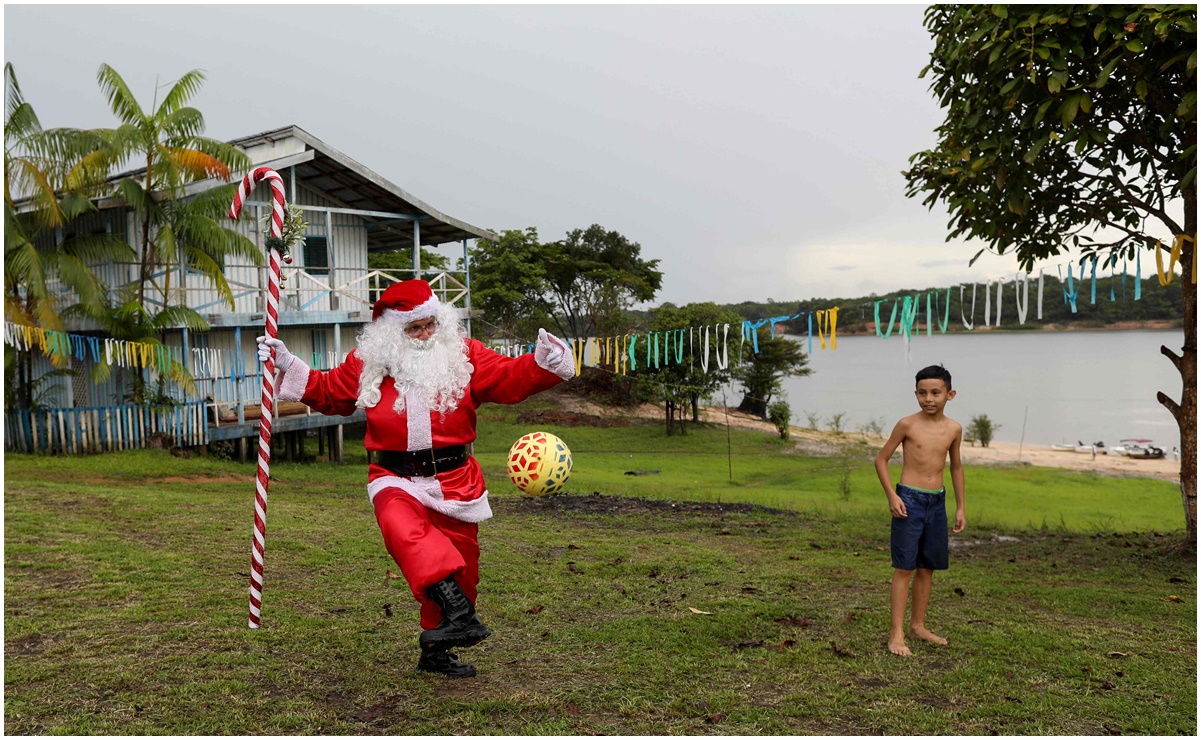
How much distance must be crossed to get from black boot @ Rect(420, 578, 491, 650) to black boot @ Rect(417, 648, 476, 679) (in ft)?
0.84

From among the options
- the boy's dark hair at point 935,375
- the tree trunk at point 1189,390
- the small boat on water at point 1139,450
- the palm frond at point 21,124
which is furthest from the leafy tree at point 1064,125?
the small boat on water at point 1139,450

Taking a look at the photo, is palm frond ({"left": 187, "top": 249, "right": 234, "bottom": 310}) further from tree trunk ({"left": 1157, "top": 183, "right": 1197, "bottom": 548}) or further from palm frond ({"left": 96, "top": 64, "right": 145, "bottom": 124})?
tree trunk ({"left": 1157, "top": 183, "right": 1197, "bottom": 548})

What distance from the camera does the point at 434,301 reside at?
530 cm

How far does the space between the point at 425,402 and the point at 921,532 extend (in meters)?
3.01

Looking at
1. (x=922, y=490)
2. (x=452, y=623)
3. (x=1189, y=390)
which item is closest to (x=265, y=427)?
(x=452, y=623)

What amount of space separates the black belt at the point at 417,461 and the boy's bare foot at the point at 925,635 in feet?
10.2

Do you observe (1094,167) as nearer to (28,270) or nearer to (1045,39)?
(1045,39)

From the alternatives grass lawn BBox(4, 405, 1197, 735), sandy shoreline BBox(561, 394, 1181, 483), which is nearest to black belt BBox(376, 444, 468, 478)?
grass lawn BBox(4, 405, 1197, 735)

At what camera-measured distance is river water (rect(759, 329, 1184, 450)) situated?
42844 millimetres

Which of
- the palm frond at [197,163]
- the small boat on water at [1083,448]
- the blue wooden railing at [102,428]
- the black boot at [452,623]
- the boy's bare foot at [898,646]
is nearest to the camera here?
the black boot at [452,623]

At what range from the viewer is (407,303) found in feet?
16.9

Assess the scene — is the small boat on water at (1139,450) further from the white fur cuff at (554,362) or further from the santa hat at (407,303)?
the santa hat at (407,303)

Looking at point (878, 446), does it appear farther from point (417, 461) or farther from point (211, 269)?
point (417, 461)

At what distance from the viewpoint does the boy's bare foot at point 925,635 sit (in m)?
5.61
